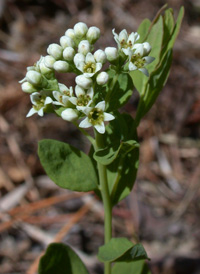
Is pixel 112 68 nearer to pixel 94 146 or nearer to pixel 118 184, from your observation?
pixel 94 146

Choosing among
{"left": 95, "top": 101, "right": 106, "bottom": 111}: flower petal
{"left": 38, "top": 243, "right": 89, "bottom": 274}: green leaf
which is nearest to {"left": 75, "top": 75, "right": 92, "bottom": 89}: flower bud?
{"left": 95, "top": 101, "right": 106, "bottom": 111}: flower petal

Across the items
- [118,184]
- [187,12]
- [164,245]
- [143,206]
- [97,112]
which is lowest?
[164,245]

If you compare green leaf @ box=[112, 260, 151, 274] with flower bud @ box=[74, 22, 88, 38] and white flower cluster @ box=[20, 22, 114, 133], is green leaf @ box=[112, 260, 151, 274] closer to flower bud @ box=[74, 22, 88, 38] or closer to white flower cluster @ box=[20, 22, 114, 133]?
white flower cluster @ box=[20, 22, 114, 133]

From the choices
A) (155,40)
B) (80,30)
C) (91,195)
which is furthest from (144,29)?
(91,195)

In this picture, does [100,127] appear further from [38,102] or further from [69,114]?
[38,102]

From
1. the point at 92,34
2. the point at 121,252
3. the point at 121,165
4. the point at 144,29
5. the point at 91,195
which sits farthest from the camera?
the point at 91,195

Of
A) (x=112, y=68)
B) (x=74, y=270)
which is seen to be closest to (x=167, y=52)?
(x=112, y=68)

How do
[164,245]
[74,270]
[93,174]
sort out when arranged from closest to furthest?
[93,174] → [74,270] → [164,245]
